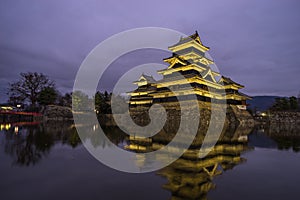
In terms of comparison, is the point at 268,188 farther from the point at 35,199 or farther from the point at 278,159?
the point at 35,199

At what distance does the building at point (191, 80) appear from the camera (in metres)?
23.2

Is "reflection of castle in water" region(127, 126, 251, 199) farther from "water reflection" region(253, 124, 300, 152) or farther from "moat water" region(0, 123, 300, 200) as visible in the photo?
"water reflection" region(253, 124, 300, 152)

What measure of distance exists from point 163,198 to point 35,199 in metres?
2.32

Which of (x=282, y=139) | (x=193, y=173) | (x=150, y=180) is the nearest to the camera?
(x=150, y=180)

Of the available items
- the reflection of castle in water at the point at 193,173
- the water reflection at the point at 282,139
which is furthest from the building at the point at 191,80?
the reflection of castle in water at the point at 193,173

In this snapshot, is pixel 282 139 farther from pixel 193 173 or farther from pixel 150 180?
pixel 150 180

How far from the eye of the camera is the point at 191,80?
22.7 meters

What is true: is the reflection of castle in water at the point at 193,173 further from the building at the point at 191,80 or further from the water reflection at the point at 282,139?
the building at the point at 191,80

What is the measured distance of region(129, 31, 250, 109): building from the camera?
23.2 m

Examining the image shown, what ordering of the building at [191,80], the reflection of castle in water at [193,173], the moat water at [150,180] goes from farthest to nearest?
the building at [191,80]
the reflection of castle in water at [193,173]
the moat water at [150,180]

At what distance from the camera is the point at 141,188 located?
3615 millimetres

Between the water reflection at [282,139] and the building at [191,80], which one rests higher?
the building at [191,80]

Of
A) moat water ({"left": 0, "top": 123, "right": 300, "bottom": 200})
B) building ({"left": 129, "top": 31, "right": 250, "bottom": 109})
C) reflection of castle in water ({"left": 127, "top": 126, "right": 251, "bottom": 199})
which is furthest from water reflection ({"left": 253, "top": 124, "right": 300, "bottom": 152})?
building ({"left": 129, "top": 31, "right": 250, "bottom": 109})

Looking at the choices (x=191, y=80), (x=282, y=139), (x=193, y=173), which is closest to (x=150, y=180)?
(x=193, y=173)
